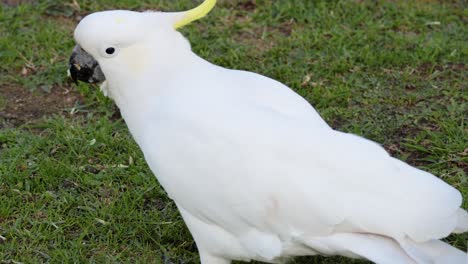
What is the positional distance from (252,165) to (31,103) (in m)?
1.96

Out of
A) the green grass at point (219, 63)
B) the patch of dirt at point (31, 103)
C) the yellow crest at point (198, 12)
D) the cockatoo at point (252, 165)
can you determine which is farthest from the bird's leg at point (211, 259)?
the patch of dirt at point (31, 103)

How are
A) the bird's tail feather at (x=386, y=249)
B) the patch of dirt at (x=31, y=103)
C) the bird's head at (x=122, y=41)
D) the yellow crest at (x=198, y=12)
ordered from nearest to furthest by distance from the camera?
the bird's tail feather at (x=386, y=249)
the bird's head at (x=122, y=41)
the yellow crest at (x=198, y=12)
the patch of dirt at (x=31, y=103)

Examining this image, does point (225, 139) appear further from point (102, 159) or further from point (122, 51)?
point (102, 159)

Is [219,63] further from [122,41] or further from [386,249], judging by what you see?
[386,249]

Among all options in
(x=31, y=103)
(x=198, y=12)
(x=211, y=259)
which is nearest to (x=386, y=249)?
(x=211, y=259)

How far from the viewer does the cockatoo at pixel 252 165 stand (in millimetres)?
2557

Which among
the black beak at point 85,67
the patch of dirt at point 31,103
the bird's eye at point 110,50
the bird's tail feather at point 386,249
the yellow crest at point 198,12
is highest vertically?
the yellow crest at point 198,12

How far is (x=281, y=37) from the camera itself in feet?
15.5

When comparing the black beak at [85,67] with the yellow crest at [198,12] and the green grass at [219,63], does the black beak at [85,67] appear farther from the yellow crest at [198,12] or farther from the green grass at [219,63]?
the green grass at [219,63]

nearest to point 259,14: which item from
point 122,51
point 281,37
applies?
point 281,37

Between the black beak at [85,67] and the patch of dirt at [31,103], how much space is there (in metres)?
1.23

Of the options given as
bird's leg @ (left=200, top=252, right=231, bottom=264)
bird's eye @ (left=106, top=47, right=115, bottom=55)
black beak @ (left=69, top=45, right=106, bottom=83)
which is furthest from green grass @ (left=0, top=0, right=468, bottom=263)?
bird's eye @ (left=106, top=47, right=115, bottom=55)

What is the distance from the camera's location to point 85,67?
292cm

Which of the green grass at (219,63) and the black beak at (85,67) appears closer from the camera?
the black beak at (85,67)
